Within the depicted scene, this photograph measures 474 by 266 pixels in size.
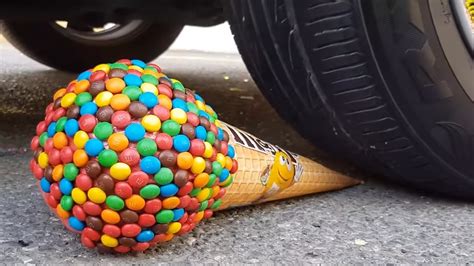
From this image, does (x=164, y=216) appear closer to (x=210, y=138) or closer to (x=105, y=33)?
(x=210, y=138)

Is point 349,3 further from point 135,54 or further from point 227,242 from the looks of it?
point 135,54

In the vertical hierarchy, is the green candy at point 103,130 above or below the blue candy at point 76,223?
above

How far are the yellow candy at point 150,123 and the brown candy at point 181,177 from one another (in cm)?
6

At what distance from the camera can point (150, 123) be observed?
72 cm

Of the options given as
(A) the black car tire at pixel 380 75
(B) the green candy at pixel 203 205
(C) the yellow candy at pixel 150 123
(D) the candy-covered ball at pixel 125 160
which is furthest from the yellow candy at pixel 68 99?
(A) the black car tire at pixel 380 75

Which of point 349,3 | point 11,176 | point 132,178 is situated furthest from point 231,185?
point 11,176

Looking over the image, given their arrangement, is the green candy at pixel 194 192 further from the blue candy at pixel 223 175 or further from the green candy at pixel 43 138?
the green candy at pixel 43 138

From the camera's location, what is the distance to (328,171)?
111cm

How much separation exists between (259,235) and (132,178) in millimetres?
258

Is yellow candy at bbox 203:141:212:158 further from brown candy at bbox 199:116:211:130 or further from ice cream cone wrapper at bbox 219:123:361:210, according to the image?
ice cream cone wrapper at bbox 219:123:361:210

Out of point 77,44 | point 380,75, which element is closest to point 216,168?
point 380,75

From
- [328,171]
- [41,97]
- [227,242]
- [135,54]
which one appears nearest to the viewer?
[227,242]

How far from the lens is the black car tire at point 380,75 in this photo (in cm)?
93

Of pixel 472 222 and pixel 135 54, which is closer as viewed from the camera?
pixel 472 222
